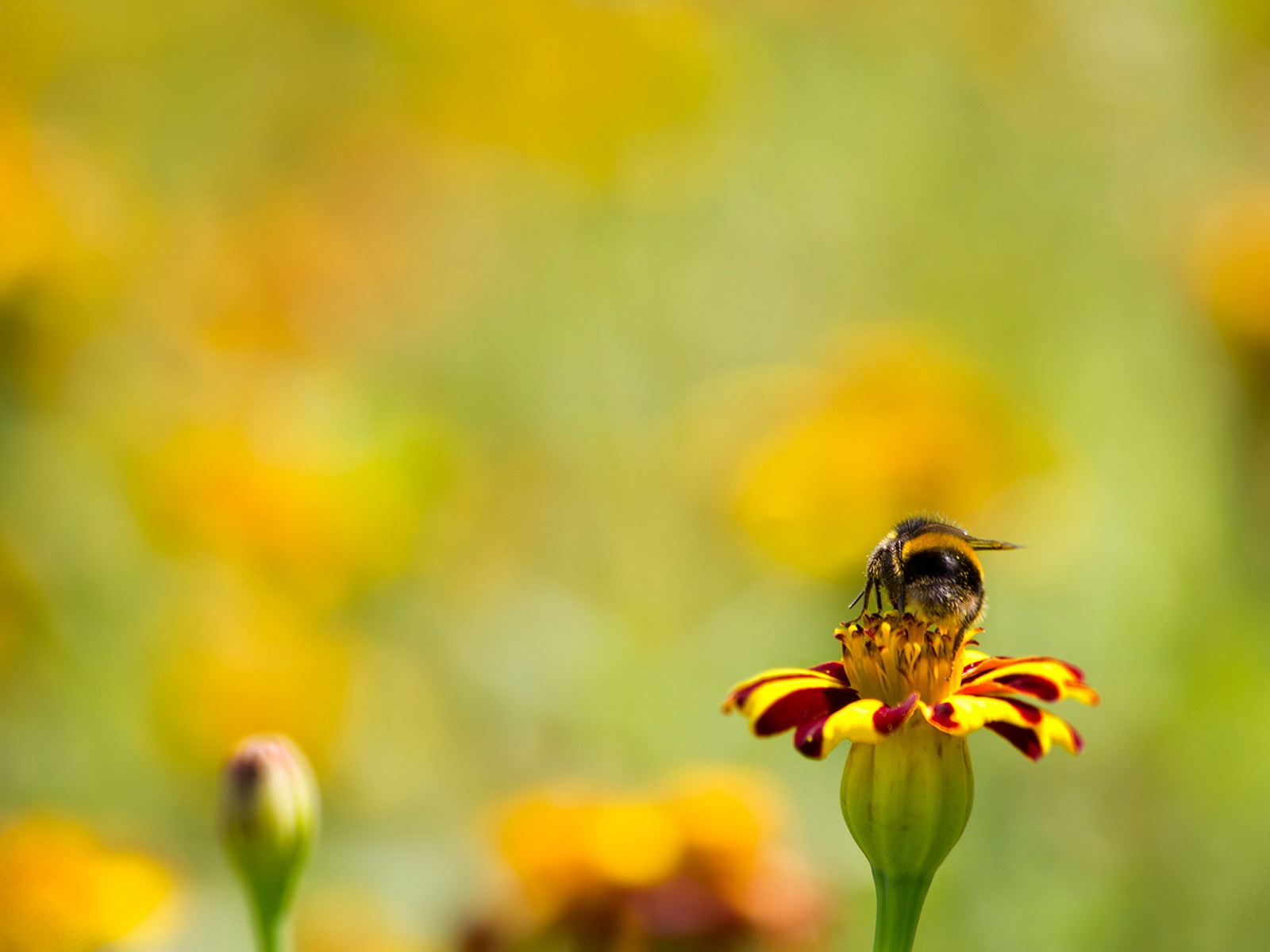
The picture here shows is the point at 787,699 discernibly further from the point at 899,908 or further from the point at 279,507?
the point at 279,507

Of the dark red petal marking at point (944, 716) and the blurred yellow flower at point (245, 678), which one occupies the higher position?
the blurred yellow flower at point (245, 678)

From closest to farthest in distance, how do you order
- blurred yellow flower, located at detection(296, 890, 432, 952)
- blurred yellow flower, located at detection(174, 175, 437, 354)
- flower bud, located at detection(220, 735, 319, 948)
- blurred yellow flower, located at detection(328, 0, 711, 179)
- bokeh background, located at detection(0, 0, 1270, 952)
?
flower bud, located at detection(220, 735, 319, 948) → blurred yellow flower, located at detection(296, 890, 432, 952) → bokeh background, located at detection(0, 0, 1270, 952) → blurred yellow flower, located at detection(174, 175, 437, 354) → blurred yellow flower, located at detection(328, 0, 711, 179)

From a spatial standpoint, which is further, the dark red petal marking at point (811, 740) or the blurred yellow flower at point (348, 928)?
the blurred yellow flower at point (348, 928)

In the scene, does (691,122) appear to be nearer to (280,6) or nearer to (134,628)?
(280,6)

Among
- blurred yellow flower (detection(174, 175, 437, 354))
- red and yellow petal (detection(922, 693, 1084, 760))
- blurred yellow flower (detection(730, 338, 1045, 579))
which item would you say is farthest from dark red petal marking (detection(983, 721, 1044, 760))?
blurred yellow flower (detection(174, 175, 437, 354))

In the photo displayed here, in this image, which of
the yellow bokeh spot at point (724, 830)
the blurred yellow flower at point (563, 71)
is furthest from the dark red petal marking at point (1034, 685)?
the blurred yellow flower at point (563, 71)

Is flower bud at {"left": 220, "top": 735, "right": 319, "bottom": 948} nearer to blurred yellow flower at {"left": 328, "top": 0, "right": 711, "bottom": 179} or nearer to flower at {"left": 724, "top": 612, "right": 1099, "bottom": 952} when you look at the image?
flower at {"left": 724, "top": 612, "right": 1099, "bottom": 952}

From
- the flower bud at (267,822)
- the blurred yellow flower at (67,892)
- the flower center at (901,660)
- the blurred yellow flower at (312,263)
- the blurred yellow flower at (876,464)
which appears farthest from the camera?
the blurred yellow flower at (312,263)

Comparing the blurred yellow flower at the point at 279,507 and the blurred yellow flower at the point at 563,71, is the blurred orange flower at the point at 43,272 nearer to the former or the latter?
the blurred yellow flower at the point at 279,507
